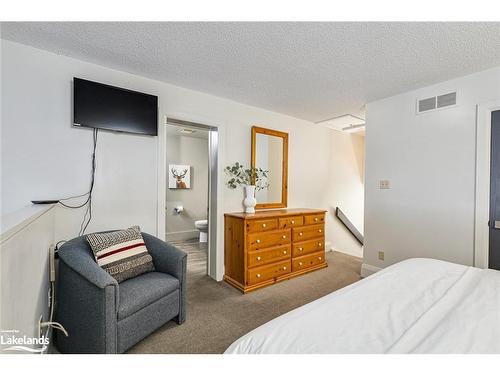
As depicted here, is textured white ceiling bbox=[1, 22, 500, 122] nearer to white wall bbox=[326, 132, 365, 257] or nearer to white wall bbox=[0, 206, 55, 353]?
white wall bbox=[0, 206, 55, 353]

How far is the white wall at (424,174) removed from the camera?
242 cm

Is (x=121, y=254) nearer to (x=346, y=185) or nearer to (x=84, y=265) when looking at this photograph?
(x=84, y=265)

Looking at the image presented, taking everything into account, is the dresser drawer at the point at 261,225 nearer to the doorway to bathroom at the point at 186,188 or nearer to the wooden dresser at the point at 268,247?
the wooden dresser at the point at 268,247

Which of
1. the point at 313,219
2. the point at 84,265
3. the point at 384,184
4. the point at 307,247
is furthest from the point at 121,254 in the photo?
the point at 384,184

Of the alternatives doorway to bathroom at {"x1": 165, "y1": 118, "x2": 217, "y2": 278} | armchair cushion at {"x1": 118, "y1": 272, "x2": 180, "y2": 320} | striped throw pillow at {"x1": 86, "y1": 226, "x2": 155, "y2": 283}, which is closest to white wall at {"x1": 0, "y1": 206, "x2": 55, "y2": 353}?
striped throw pillow at {"x1": 86, "y1": 226, "x2": 155, "y2": 283}

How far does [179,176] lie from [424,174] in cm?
439

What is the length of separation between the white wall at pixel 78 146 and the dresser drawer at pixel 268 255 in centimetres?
54

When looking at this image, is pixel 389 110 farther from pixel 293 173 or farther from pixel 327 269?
pixel 327 269

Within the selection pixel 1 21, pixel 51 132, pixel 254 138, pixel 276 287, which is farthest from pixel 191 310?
pixel 1 21

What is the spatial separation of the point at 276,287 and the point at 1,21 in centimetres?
335

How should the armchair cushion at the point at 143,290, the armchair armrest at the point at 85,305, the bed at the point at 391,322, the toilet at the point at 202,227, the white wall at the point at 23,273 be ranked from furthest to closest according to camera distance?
the toilet at the point at 202,227, the armchair cushion at the point at 143,290, the armchair armrest at the point at 85,305, the white wall at the point at 23,273, the bed at the point at 391,322

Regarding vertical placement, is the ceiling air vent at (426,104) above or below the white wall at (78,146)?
above

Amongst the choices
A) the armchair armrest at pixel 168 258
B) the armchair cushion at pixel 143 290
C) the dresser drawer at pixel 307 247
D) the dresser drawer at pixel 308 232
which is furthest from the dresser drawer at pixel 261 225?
the armchair cushion at pixel 143 290
